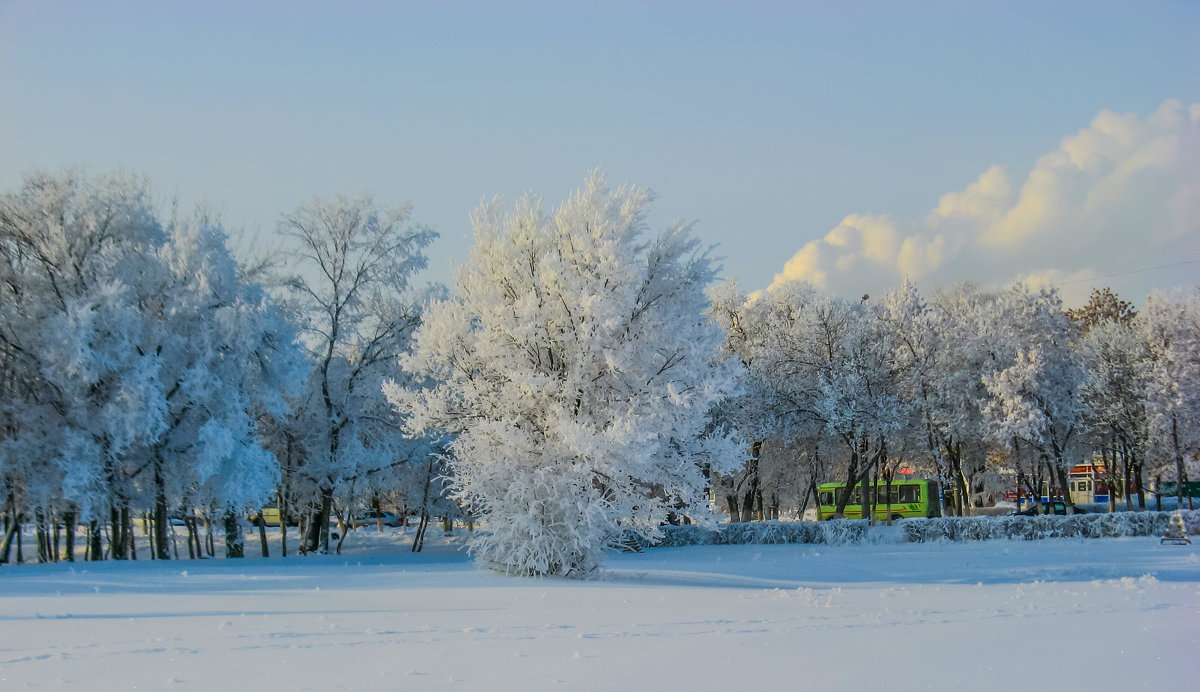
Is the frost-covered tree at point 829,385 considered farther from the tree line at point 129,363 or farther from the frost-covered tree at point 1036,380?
the tree line at point 129,363

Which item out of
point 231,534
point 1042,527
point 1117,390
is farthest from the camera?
point 1117,390

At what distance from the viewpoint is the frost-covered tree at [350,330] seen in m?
31.9

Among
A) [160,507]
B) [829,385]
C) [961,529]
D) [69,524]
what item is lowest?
[961,529]

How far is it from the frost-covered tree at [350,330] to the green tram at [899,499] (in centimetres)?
2496

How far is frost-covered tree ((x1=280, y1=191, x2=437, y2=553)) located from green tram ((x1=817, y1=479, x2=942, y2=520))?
24959 mm

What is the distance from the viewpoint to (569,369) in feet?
59.7

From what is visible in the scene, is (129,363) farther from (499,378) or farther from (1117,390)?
(1117,390)

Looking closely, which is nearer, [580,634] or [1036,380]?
[580,634]

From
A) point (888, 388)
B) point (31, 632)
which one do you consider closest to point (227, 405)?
point (31, 632)

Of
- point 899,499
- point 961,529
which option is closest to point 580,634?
point 961,529

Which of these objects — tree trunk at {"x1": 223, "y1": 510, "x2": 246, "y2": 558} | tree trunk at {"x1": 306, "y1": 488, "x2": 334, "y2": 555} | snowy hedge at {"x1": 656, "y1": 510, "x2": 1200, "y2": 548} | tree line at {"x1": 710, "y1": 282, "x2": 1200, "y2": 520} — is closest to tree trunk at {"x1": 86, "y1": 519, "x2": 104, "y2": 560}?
tree trunk at {"x1": 223, "y1": 510, "x2": 246, "y2": 558}

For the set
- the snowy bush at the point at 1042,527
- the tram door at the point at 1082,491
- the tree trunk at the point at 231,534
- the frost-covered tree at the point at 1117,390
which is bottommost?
the tram door at the point at 1082,491

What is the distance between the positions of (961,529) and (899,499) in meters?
14.2

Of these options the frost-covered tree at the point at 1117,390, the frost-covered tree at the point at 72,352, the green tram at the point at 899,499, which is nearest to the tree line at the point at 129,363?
the frost-covered tree at the point at 72,352
